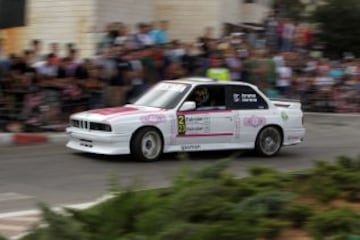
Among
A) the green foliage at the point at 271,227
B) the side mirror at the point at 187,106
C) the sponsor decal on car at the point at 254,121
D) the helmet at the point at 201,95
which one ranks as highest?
the helmet at the point at 201,95

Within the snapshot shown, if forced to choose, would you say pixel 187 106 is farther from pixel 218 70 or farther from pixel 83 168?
pixel 218 70

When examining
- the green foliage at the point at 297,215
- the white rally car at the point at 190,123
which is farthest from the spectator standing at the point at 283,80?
the green foliage at the point at 297,215

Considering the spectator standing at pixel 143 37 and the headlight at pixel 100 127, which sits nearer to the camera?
the headlight at pixel 100 127

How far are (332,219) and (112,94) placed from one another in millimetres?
11041

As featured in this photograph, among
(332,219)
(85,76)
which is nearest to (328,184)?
(332,219)

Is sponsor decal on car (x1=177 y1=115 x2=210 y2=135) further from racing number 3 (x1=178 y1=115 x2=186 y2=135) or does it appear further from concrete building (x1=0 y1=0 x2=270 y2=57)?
concrete building (x1=0 y1=0 x2=270 y2=57)

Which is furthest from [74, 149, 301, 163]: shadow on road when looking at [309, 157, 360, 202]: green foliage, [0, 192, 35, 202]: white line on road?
[309, 157, 360, 202]: green foliage

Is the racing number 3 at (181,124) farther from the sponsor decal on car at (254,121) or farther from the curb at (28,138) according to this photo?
the curb at (28,138)

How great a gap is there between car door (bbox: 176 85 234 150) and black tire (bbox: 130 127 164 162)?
1.33ft

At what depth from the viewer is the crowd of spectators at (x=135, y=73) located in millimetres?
15867

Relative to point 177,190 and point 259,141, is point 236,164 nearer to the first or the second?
point 259,141

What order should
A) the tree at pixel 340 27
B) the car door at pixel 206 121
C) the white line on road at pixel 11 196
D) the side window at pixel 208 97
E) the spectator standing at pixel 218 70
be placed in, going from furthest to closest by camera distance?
1. the tree at pixel 340 27
2. the spectator standing at pixel 218 70
3. the side window at pixel 208 97
4. the car door at pixel 206 121
5. the white line on road at pixel 11 196

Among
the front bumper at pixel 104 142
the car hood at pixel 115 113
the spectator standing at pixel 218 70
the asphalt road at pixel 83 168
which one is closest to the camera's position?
the asphalt road at pixel 83 168

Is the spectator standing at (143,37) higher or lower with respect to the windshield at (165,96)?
higher
